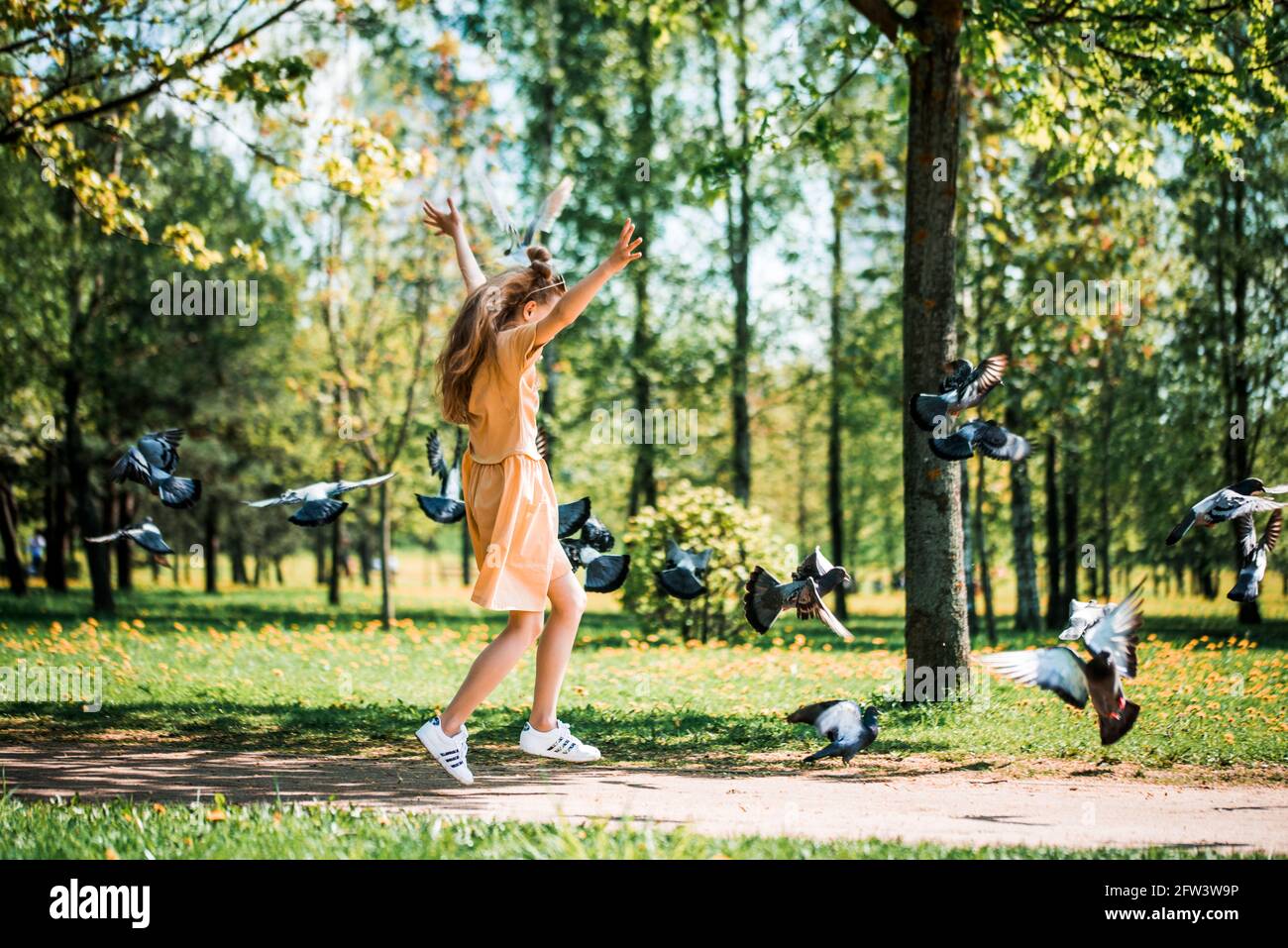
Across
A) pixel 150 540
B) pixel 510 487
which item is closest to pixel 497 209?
pixel 510 487

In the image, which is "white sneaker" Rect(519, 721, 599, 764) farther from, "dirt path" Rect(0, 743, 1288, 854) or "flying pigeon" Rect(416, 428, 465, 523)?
"flying pigeon" Rect(416, 428, 465, 523)

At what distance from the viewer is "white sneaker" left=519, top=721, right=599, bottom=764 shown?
5410 millimetres

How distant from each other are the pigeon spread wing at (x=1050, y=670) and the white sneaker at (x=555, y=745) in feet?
6.76

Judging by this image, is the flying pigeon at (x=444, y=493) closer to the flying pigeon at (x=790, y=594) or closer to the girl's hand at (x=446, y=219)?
the girl's hand at (x=446, y=219)

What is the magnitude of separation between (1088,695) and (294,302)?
2098 centimetres

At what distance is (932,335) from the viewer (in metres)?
7.98

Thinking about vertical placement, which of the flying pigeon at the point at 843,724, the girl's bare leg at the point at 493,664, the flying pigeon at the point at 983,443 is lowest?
the flying pigeon at the point at 843,724

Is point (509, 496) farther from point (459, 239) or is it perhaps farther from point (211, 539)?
point (211, 539)

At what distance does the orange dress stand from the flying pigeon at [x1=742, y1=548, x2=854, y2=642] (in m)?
1.16

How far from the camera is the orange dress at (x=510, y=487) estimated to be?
500cm

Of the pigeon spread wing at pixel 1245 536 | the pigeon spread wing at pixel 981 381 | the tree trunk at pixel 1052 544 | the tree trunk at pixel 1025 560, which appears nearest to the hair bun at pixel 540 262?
the pigeon spread wing at pixel 981 381

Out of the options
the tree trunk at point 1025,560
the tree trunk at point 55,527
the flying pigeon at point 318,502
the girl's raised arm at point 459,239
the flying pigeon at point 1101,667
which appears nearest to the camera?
the flying pigeon at point 1101,667
